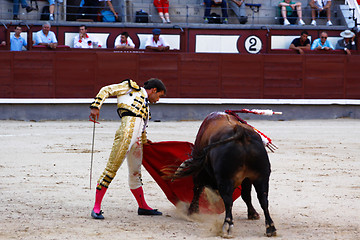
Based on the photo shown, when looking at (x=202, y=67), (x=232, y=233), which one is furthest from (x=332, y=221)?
(x=202, y=67)

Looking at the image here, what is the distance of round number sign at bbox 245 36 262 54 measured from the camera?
11039 mm

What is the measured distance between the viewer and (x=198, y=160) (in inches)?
151

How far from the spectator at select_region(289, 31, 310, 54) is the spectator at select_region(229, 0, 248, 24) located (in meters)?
0.92

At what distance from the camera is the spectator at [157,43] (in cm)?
1040

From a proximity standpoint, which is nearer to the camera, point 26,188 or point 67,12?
point 26,188

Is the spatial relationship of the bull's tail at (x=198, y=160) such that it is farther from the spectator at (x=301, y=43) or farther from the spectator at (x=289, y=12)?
the spectator at (x=289, y=12)

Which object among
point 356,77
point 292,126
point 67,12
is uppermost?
point 67,12

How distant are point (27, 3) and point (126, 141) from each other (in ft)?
23.9

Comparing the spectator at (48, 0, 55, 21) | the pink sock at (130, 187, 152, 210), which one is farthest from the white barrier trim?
the pink sock at (130, 187, 152, 210)

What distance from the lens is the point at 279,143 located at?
25.6 ft

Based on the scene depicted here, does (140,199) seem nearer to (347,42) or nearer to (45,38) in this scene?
(45,38)

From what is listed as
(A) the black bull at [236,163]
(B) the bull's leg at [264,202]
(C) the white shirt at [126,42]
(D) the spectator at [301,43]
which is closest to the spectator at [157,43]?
→ (C) the white shirt at [126,42]

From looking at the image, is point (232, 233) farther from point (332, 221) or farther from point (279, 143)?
point (279, 143)

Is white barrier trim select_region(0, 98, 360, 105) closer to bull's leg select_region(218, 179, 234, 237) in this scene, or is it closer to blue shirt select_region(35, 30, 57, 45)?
blue shirt select_region(35, 30, 57, 45)
